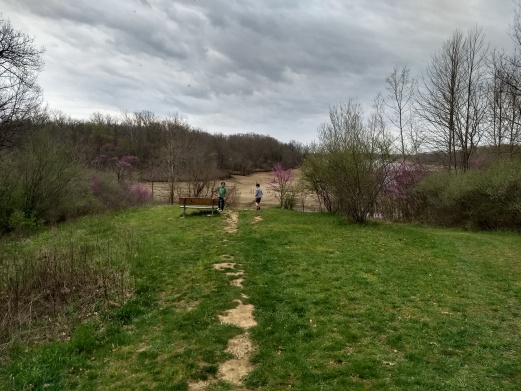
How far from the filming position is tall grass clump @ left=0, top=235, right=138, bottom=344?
23.8 ft

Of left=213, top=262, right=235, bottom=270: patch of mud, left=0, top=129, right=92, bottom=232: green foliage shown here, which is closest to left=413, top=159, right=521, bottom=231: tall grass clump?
left=213, top=262, right=235, bottom=270: patch of mud

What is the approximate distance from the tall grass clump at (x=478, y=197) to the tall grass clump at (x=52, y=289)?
54.1 feet

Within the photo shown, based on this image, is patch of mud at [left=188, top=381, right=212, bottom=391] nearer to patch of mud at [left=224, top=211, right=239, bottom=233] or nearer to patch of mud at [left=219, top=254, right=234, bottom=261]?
patch of mud at [left=219, top=254, right=234, bottom=261]

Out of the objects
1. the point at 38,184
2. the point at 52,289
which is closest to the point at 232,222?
the point at 52,289

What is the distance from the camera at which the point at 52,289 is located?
8.38 m

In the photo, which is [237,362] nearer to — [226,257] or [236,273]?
[236,273]

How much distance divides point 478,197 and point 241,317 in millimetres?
16014

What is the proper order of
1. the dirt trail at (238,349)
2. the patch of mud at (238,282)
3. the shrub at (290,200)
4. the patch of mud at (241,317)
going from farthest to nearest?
1. the shrub at (290,200)
2. the patch of mud at (238,282)
3. the patch of mud at (241,317)
4. the dirt trail at (238,349)

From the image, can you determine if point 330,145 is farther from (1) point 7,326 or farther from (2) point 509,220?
(1) point 7,326

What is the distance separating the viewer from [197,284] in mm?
8766

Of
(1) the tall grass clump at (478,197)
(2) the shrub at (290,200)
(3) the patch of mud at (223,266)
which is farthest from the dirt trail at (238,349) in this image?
(2) the shrub at (290,200)

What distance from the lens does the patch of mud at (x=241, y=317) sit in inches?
263

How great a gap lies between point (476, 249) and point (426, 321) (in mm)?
7231

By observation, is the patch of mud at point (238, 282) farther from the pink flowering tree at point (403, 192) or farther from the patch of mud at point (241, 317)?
the pink flowering tree at point (403, 192)
